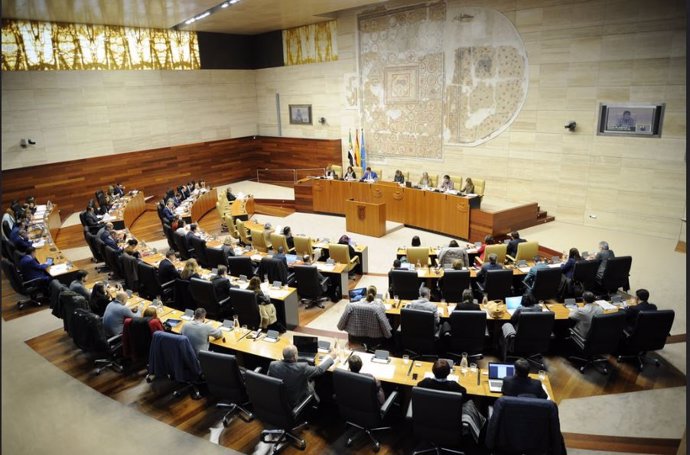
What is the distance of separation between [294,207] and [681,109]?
1084 centimetres

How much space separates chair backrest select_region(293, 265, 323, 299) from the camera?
27.8 feet

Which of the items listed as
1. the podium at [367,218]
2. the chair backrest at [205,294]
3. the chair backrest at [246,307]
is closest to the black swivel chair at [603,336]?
the chair backrest at [246,307]

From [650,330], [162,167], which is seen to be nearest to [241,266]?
[650,330]

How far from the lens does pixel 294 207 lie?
16.2 m

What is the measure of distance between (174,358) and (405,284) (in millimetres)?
3854

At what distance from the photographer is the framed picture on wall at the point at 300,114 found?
63.9ft

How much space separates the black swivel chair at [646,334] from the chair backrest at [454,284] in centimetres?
237

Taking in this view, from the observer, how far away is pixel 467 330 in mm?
6430

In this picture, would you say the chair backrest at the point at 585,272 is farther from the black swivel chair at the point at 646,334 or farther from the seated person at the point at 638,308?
the black swivel chair at the point at 646,334

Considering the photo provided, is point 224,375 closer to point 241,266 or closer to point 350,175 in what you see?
point 241,266

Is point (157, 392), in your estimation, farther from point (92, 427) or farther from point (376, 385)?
point (92, 427)

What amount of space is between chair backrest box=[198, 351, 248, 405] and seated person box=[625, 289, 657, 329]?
5044mm

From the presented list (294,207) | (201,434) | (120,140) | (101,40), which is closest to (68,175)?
(120,140)

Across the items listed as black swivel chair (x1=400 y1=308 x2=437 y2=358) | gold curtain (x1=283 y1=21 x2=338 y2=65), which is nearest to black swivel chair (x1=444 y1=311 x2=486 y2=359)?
black swivel chair (x1=400 y1=308 x2=437 y2=358)
